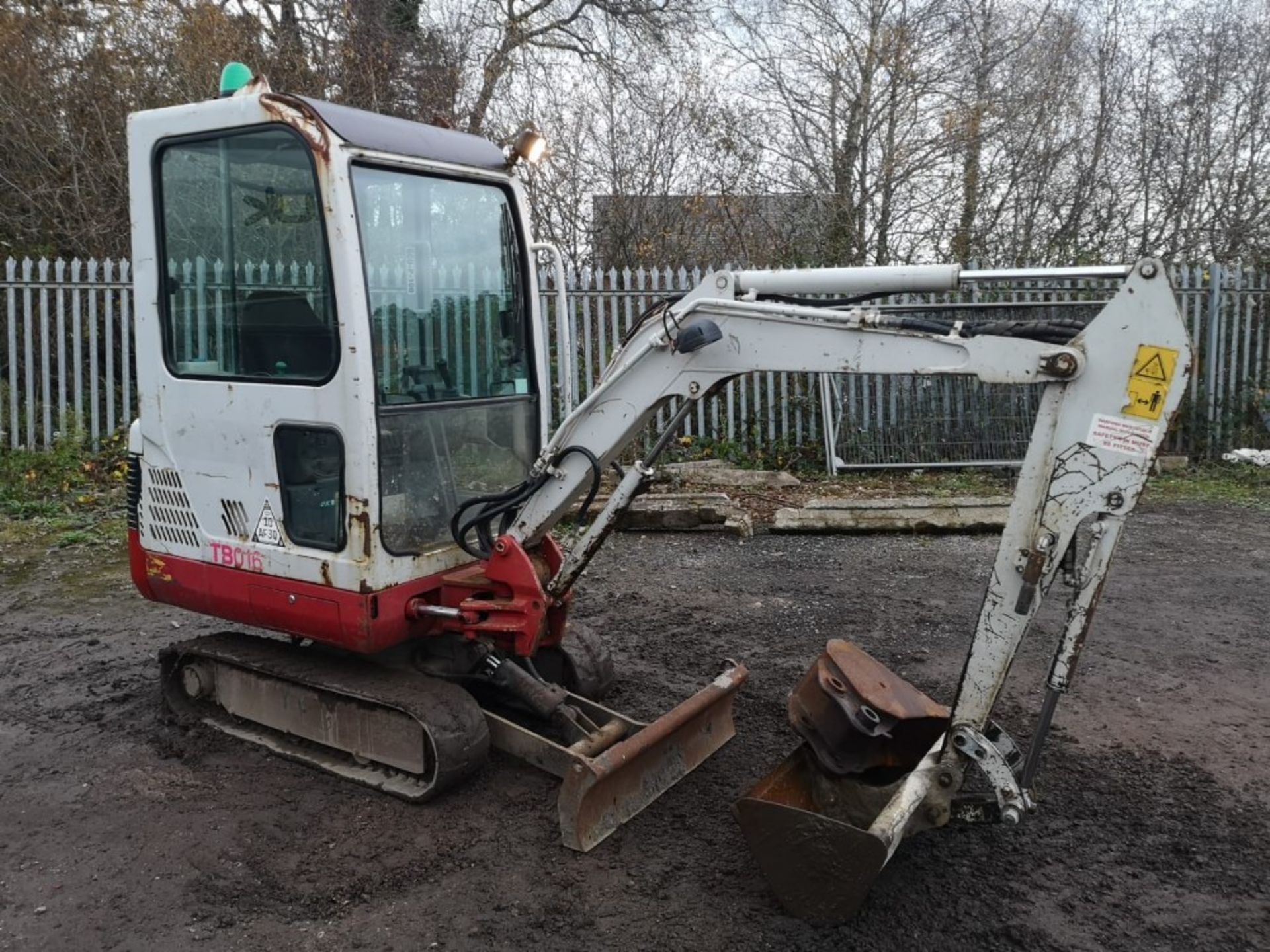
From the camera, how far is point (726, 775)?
401 cm

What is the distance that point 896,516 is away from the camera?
816 cm

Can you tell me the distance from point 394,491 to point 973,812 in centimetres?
220

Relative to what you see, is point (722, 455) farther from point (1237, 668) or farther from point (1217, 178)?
point (1217, 178)

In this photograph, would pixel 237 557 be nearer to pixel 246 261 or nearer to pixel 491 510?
pixel 491 510

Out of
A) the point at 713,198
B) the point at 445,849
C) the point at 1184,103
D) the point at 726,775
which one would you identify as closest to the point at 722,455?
the point at 713,198

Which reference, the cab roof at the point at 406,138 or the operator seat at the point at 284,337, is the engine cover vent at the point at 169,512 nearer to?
the operator seat at the point at 284,337

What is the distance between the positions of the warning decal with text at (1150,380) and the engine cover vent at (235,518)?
10.00ft

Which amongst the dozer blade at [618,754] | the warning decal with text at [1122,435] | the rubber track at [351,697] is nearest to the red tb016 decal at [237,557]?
the rubber track at [351,697]

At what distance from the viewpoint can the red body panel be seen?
3.77 metres

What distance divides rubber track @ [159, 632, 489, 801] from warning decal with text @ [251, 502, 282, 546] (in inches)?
21.6

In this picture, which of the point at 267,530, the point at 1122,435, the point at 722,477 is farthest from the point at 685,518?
the point at 1122,435

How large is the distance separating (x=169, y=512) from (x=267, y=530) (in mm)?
595

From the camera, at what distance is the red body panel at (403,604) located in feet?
12.4

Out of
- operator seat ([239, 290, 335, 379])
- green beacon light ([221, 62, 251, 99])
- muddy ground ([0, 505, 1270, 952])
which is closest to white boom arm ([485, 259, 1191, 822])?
muddy ground ([0, 505, 1270, 952])
